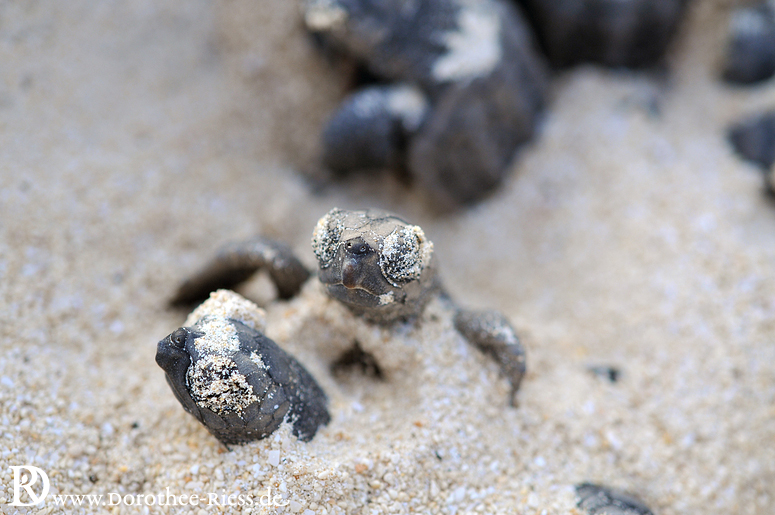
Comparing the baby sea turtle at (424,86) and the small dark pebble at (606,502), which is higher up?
the baby sea turtle at (424,86)

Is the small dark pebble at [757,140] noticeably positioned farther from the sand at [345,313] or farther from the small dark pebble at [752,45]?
the small dark pebble at [752,45]

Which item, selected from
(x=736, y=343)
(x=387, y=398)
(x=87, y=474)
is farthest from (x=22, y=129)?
(x=736, y=343)

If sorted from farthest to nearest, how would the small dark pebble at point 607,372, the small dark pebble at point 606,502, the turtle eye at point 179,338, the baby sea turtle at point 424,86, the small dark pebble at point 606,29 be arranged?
the small dark pebble at point 606,29 < the baby sea turtle at point 424,86 < the small dark pebble at point 607,372 < the small dark pebble at point 606,502 < the turtle eye at point 179,338

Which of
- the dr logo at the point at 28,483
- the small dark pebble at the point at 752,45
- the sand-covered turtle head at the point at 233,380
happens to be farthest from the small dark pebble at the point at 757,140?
the dr logo at the point at 28,483

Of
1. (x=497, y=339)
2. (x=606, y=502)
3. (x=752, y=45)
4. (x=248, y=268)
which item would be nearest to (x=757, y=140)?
(x=752, y=45)

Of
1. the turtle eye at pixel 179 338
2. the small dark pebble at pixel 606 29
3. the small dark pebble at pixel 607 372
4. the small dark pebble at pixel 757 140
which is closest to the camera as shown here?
the turtle eye at pixel 179 338

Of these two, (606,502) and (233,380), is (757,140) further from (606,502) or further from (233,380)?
(233,380)

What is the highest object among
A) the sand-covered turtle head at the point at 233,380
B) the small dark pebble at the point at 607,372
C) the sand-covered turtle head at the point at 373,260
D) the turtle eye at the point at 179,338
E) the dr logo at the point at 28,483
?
the sand-covered turtle head at the point at 373,260
